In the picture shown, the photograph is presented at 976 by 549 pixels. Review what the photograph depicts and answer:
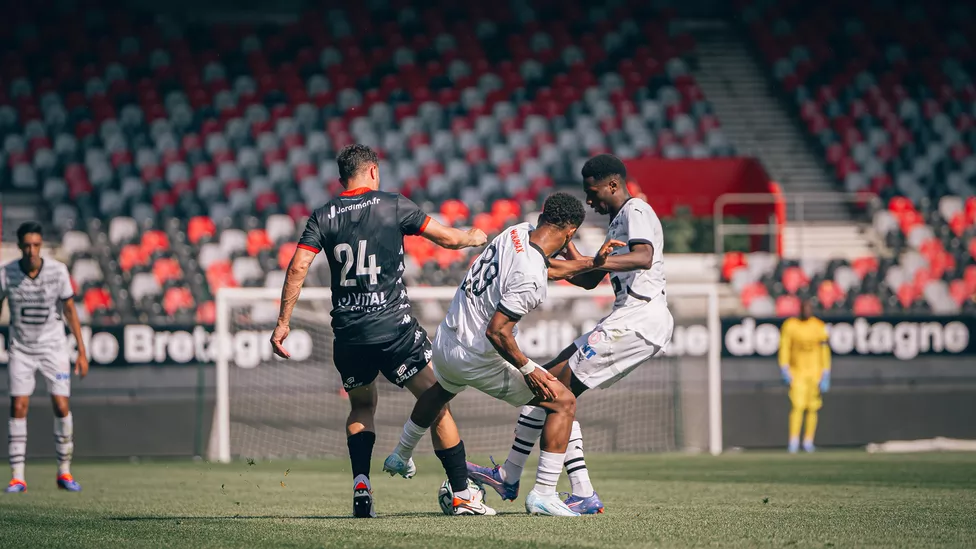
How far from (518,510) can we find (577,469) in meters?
0.60

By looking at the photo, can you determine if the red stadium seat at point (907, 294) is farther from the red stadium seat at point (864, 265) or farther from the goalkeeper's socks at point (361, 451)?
the goalkeeper's socks at point (361, 451)

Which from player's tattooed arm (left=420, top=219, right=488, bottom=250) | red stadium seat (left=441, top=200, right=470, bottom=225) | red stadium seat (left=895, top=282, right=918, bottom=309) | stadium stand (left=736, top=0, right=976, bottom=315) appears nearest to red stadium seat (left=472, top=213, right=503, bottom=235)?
red stadium seat (left=441, top=200, right=470, bottom=225)

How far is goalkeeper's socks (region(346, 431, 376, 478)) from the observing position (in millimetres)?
6977

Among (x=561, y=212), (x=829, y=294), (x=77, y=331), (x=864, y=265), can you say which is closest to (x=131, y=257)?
(x=77, y=331)

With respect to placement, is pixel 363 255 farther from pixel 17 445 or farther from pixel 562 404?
pixel 17 445

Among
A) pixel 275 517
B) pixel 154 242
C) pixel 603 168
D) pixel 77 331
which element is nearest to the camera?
pixel 275 517

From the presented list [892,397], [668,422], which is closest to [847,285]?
[892,397]

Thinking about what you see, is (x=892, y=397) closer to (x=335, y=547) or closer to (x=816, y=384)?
(x=816, y=384)

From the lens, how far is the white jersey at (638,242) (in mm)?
7301

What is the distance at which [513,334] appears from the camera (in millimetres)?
6520

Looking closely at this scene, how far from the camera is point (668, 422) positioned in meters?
14.7

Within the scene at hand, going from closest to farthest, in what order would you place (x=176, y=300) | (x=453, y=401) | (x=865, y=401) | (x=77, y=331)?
(x=77, y=331) < (x=453, y=401) < (x=865, y=401) < (x=176, y=300)

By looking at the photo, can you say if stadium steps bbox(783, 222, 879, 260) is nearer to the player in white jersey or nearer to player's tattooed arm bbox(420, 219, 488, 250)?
the player in white jersey

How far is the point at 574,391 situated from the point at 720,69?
1901 cm
